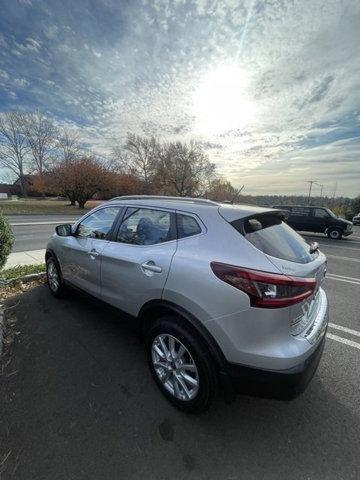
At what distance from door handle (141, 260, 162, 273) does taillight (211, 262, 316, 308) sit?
65 centimetres

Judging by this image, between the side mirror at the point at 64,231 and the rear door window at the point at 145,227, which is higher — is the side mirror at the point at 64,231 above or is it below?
below

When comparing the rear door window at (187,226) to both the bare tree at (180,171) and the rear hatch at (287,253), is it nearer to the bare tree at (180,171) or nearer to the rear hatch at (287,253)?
the rear hatch at (287,253)

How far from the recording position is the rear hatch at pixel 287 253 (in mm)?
1899

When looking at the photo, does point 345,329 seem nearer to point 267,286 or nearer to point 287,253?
point 287,253

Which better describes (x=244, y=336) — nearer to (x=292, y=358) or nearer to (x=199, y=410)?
(x=292, y=358)

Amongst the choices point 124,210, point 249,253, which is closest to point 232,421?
point 249,253

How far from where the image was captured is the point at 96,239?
324 centimetres

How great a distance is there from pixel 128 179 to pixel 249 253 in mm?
39660

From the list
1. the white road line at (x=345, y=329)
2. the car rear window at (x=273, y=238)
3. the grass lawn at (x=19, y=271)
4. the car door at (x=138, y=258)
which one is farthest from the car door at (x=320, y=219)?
the car door at (x=138, y=258)

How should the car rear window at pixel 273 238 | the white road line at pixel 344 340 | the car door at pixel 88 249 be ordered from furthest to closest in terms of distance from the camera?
the white road line at pixel 344 340 < the car door at pixel 88 249 < the car rear window at pixel 273 238

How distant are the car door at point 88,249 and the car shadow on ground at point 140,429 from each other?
0.57 m

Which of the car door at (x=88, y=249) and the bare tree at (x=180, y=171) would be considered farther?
the bare tree at (x=180, y=171)

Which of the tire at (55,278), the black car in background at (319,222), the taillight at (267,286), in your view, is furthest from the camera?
the black car in background at (319,222)

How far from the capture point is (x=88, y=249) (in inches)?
129
